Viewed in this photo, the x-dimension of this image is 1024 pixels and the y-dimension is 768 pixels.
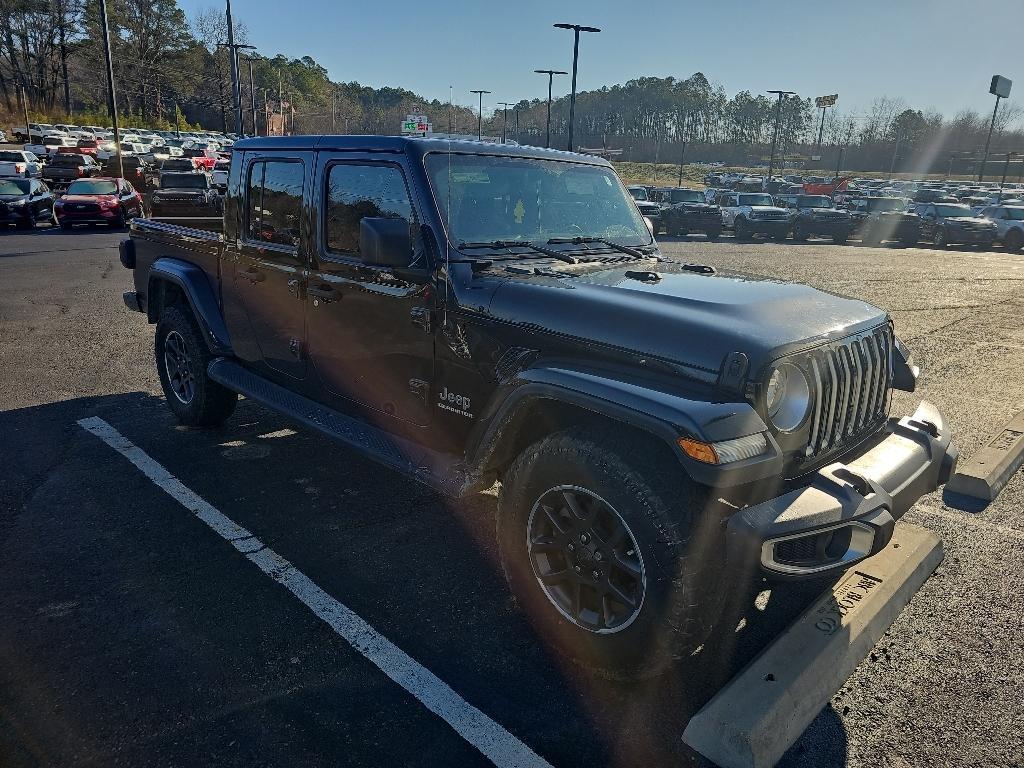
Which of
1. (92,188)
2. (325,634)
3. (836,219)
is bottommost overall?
(325,634)

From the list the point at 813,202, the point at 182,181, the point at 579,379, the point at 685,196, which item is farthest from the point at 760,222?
the point at 579,379

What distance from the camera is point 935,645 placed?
319cm

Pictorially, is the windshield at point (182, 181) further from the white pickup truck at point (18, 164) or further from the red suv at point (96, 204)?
the white pickup truck at point (18, 164)

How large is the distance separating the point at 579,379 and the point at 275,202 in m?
2.59

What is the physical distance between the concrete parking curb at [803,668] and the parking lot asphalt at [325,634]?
0.52ft

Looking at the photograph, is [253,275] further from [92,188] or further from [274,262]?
[92,188]

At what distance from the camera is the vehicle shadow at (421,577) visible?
2734 millimetres

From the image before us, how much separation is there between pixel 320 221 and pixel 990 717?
150 inches

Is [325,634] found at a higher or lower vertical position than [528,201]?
lower

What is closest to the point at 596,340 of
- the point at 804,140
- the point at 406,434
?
the point at 406,434

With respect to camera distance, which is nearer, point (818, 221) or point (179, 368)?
point (179, 368)

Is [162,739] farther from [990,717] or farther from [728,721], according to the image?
[990,717]

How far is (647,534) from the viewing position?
2.62 metres

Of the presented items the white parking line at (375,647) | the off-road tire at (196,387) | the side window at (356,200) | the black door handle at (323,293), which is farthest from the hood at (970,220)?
the white parking line at (375,647)
